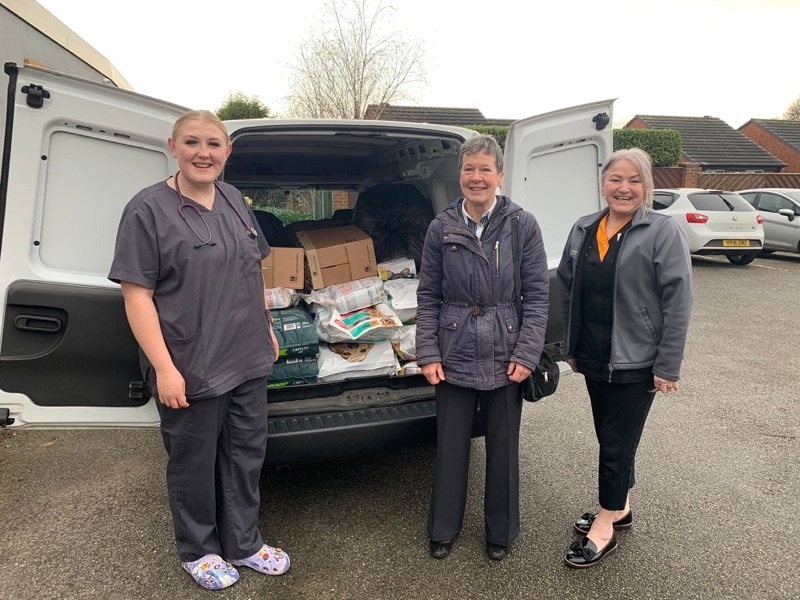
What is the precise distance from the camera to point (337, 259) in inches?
133

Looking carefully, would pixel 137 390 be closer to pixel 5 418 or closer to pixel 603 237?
pixel 5 418

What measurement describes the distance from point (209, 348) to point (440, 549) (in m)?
1.35

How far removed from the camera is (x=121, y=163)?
219 centimetres

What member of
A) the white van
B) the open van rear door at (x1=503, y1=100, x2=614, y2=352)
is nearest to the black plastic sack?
the open van rear door at (x1=503, y1=100, x2=614, y2=352)

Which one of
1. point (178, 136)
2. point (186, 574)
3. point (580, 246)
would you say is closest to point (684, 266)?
point (580, 246)

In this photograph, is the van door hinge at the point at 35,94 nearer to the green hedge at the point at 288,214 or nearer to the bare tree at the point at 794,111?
the green hedge at the point at 288,214

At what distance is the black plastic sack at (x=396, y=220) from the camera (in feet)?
12.7

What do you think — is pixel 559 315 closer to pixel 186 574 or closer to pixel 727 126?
pixel 186 574

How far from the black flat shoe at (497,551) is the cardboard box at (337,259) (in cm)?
170

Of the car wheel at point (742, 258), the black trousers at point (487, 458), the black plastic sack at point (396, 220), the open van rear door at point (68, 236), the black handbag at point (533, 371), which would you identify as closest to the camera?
the open van rear door at point (68, 236)

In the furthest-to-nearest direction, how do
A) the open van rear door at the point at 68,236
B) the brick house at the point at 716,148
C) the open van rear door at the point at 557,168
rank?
the brick house at the point at 716,148 → the open van rear door at the point at 557,168 → the open van rear door at the point at 68,236

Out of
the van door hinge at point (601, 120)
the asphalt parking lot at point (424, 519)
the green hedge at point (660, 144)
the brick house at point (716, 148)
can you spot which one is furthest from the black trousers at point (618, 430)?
the brick house at point (716, 148)

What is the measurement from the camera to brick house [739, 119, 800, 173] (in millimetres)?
28234

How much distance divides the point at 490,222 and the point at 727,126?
94.2 feet
